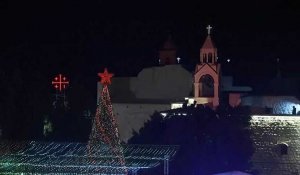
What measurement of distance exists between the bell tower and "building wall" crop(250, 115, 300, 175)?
4.67 meters

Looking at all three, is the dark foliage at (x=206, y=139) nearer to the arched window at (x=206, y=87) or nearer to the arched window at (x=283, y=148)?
the arched window at (x=283, y=148)

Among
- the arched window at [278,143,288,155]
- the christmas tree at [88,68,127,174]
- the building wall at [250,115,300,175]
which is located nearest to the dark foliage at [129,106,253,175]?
the building wall at [250,115,300,175]

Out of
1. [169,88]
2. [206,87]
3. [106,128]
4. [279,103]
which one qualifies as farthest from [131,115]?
[279,103]

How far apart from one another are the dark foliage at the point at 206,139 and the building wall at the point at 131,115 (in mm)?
4238

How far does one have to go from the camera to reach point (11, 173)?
792 inches

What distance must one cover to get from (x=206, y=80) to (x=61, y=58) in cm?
1412

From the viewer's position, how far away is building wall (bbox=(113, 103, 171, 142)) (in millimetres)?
28625

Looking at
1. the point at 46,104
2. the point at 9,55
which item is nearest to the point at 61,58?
the point at 9,55

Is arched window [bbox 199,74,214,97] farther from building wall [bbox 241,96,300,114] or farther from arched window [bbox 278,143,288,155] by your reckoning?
arched window [bbox 278,143,288,155]

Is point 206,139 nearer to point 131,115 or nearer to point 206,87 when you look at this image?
point 206,87

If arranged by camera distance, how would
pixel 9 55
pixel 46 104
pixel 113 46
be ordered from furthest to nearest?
pixel 113 46 → pixel 9 55 → pixel 46 104

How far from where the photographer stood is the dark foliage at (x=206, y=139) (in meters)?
22.4

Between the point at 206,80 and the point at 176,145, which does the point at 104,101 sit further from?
the point at 206,80

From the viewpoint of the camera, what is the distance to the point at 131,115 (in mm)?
29125
